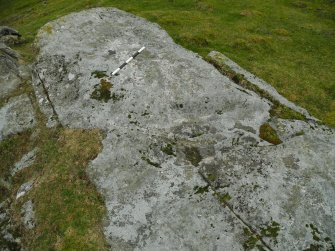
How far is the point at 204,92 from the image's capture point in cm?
2284

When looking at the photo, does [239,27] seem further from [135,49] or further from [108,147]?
[108,147]

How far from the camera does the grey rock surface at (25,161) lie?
21.2 m

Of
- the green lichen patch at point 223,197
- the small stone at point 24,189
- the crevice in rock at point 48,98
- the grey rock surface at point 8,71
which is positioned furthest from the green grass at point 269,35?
the green lichen patch at point 223,197

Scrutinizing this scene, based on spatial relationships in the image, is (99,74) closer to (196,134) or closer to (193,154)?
(196,134)

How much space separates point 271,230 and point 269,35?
31.2 metres

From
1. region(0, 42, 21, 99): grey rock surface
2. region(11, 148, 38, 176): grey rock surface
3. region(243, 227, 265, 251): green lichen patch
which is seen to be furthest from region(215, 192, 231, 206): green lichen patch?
region(0, 42, 21, 99): grey rock surface

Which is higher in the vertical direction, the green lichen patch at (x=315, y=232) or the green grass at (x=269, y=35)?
the green lichen patch at (x=315, y=232)

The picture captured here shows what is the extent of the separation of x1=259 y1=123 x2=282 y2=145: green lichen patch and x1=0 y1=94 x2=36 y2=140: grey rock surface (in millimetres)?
14564

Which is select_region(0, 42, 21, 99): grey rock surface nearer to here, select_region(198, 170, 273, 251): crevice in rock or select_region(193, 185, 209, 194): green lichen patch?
select_region(193, 185, 209, 194): green lichen patch

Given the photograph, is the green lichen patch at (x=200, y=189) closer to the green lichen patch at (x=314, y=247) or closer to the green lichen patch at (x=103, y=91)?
the green lichen patch at (x=314, y=247)

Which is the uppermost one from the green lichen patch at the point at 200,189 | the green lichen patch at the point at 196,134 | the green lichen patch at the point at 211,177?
the green lichen patch at the point at 196,134

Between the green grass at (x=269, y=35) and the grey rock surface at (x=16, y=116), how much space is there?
5799 millimetres

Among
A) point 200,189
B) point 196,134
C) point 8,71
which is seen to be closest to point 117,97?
point 196,134

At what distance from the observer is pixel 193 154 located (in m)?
19.6
